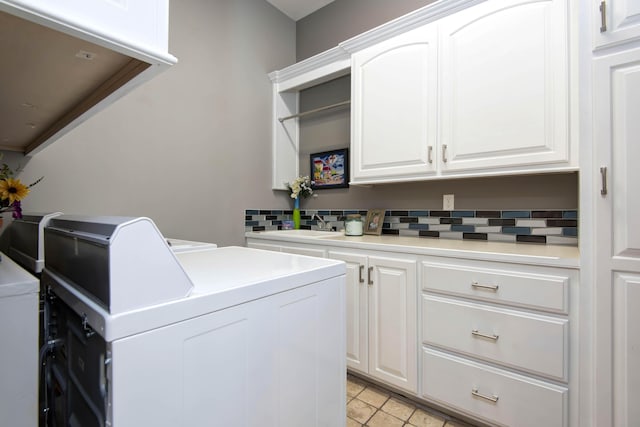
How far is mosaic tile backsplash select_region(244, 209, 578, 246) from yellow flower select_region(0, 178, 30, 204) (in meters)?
1.64

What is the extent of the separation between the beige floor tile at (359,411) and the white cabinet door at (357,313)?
195mm

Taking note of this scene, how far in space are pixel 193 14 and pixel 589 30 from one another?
245 cm

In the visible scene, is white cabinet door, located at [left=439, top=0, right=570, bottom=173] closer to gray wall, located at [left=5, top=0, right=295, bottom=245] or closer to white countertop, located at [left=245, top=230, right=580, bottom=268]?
white countertop, located at [left=245, top=230, right=580, bottom=268]

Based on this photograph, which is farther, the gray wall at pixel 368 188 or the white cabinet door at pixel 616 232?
the gray wall at pixel 368 188

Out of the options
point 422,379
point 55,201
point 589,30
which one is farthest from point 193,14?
point 422,379

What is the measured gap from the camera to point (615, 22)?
1217 millimetres

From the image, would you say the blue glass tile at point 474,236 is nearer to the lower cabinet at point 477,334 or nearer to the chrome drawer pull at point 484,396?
the lower cabinet at point 477,334

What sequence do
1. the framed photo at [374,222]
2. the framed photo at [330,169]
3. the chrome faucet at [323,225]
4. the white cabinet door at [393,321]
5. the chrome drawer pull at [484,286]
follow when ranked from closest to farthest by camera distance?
the chrome drawer pull at [484,286]
the white cabinet door at [393,321]
the framed photo at [374,222]
the framed photo at [330,169]
the chrome faucet at [323,225]

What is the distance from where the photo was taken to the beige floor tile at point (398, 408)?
5.67 ft

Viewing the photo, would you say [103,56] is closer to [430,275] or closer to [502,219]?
[430,275]

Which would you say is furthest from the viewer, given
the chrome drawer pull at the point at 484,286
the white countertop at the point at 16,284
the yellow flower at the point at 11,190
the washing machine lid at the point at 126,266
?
the chrome drawer pull at the point at 484,286

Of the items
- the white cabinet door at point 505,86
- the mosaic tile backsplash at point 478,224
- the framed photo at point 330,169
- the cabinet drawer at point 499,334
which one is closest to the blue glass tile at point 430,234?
the mosaic tile backsplash at point 478,224

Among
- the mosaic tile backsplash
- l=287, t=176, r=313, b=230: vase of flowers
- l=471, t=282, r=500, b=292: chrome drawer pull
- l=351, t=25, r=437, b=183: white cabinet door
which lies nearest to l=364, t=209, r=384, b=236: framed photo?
the mosaic tile backsplash

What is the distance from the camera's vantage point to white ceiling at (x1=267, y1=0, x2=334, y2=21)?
292 centimetres
